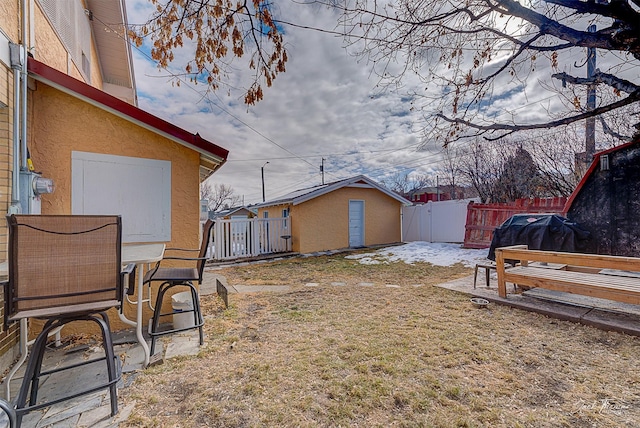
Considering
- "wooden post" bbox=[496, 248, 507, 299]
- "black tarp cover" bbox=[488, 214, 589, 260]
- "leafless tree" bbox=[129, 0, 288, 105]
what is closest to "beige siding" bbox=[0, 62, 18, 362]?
"leafless tree" bbox=[129, 0, 288, 105]

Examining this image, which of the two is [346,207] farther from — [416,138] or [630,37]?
[630,37]

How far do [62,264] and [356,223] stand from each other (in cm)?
1144

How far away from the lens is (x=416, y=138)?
4.53m

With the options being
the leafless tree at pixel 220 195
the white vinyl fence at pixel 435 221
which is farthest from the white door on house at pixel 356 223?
the leafless tree at pixel 220 195

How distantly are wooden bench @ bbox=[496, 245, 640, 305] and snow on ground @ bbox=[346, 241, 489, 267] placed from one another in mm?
3694

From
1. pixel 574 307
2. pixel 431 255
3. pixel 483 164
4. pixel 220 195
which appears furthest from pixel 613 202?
pixel 220 195

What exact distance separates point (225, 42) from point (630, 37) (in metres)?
3.17

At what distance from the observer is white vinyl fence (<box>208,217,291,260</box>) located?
9445 mm

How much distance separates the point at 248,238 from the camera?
10250 mm

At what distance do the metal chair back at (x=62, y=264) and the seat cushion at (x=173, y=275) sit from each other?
2.42 ft

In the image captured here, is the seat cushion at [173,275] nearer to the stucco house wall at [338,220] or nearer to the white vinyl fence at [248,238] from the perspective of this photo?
the white vinyl fence at [248,238]

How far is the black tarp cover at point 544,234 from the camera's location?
19.1 feet

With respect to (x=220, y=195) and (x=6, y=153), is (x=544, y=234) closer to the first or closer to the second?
(x=6, y=153)

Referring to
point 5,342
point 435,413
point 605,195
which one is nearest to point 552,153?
point 605,195
